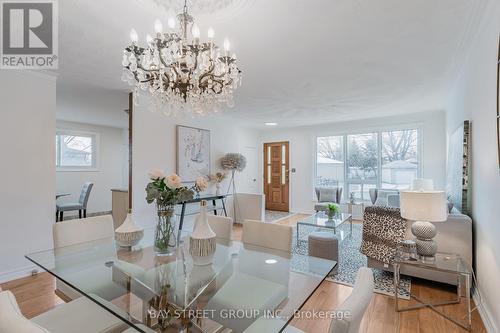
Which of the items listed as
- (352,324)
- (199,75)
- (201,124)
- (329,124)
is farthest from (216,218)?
(329,124)

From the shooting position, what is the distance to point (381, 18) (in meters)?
1.93

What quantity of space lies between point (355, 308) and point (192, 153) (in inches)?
169

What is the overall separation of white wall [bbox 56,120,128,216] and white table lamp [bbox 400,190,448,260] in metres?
6.86

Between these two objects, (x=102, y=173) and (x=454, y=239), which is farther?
(x=102, y=173)

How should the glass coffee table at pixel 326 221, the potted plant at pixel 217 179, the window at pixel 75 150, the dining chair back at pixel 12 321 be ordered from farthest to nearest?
the window at pixel 75 150
the potted plant at pixel 217 179
the glass coffee table at pixel 326 221
the dining chair back at pixel 12 321

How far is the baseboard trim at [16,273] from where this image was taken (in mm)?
2693

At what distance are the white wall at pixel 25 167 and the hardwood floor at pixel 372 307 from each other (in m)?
0.38

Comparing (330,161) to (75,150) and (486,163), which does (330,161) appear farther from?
(75,150)

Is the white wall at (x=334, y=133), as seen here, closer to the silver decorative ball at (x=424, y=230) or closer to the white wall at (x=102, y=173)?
the silver decorative ball at (x=424, y=230)

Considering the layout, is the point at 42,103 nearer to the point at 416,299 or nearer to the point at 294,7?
the point at 294,7

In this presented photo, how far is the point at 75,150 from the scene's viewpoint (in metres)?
6.29

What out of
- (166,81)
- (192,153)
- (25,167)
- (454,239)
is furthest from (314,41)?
(25,167)

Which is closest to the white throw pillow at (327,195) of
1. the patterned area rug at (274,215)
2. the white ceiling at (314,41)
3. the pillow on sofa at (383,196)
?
the pillow on sofa at (383,196)

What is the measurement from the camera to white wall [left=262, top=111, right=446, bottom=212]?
5.08 m
